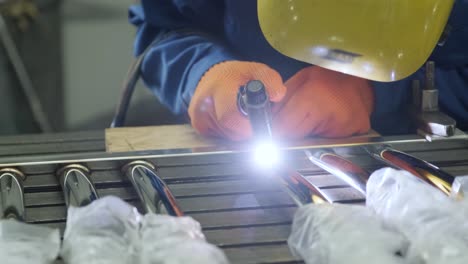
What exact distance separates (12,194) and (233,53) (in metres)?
0.34

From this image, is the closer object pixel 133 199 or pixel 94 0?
pixel 133 199

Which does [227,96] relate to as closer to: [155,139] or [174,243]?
[155,139]

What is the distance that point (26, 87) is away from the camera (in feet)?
5.76

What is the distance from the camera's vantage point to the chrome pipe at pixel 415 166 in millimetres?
545

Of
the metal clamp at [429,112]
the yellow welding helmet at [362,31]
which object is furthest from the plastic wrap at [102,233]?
the metal clamp at [429,112]

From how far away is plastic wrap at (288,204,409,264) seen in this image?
0.43 m

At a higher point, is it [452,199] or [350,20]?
[350,20]

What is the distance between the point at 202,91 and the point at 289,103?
0.09 meters

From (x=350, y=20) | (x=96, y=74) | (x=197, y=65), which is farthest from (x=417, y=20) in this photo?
(x=96, y=74)

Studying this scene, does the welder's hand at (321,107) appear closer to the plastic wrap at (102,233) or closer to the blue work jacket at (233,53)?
the blue work jacket at (233,53)

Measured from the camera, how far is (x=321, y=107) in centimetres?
70

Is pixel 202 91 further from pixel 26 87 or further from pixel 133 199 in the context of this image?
pixel 26 87

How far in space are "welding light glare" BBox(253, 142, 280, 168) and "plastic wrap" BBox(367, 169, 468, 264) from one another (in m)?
0.11

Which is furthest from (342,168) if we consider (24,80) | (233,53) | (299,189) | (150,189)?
(24,80)
